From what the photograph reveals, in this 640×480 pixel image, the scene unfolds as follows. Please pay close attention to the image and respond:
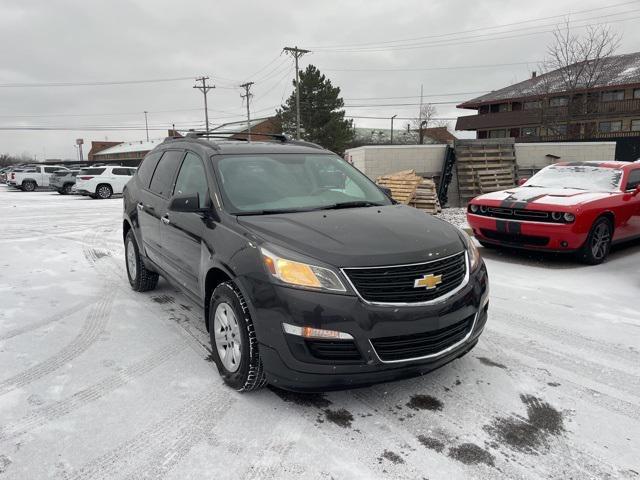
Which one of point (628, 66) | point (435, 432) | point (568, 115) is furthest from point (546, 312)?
point (628, 66)

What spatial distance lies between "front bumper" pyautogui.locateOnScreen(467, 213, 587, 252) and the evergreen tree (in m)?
37.8

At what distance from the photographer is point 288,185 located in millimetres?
3812

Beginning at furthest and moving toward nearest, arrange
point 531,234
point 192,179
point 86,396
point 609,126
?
1. point 609,126
2. point 531,234
3. point 192,179
4. point 86,396

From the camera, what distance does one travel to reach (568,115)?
23.9m

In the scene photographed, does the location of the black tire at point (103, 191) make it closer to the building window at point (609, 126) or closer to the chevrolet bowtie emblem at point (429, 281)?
the chevrolet bowtie emblem at point (429, 281)

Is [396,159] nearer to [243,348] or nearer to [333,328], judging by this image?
[243,348]

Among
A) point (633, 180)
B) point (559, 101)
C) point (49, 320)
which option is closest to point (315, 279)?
point (49, 320)

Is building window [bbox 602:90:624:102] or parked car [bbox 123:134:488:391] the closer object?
parked car [bbox 123:134:488:391]

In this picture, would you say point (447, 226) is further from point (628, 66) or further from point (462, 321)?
point (628, 66)

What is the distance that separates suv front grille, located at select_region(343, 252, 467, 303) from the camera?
8.61 feet

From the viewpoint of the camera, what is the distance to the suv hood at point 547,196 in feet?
21.2

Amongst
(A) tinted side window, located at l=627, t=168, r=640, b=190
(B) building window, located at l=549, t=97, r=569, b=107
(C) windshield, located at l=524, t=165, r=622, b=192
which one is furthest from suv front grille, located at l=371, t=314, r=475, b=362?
(B) building window, located at l=549, t=97, r=569, b=107

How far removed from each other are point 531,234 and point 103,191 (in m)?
21.6

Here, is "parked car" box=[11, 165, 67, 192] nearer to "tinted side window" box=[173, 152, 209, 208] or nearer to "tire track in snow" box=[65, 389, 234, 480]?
"tinted side window" box=[173, 152, 209, 208]
